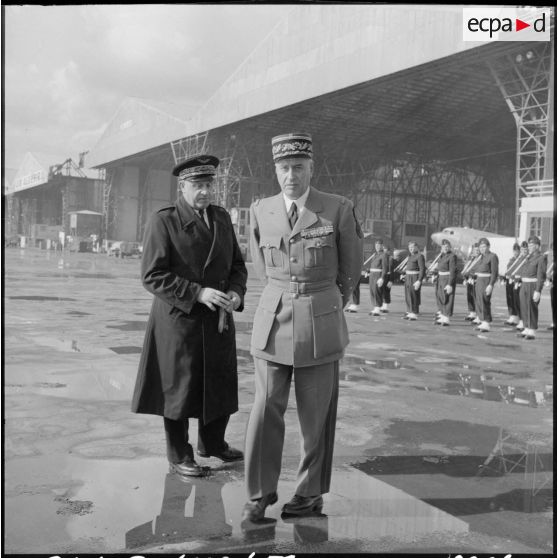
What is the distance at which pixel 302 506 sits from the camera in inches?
116

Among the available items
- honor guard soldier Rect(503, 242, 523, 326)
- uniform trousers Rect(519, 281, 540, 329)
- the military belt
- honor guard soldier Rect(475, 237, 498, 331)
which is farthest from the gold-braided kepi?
honor guard soldier Rect(503, 242, 523, 326)

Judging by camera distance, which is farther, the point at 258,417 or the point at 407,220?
the point at 407,220

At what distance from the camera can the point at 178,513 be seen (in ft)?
9.65

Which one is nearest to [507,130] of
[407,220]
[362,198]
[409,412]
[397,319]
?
[362,198]

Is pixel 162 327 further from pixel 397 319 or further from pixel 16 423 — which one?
pixel 397 319

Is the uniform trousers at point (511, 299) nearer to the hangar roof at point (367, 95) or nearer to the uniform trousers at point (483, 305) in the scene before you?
the uniform trousers at point (483, 305)

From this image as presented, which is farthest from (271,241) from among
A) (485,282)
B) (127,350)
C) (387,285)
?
(387,285)

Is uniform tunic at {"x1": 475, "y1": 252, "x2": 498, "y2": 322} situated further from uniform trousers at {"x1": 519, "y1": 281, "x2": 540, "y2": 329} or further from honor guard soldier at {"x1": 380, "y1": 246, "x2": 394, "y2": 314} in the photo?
honor guard soldier at {"x1": 380, "y1": 246, "x2": 394, "y2": 314}

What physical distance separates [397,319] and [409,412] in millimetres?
7813

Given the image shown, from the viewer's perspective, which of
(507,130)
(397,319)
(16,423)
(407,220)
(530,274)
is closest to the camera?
(16,423)

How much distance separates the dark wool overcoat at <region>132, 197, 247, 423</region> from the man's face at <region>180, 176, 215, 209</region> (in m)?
0.05

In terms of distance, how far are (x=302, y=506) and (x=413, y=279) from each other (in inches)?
411

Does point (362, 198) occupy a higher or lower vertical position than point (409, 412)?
higher

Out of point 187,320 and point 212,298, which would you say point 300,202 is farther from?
point 187,320
